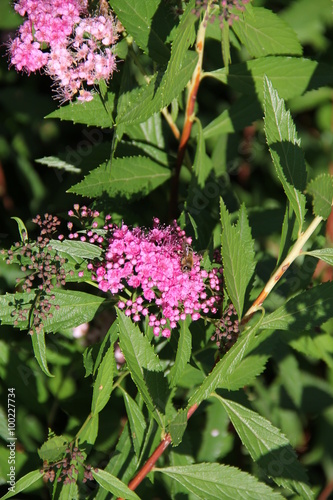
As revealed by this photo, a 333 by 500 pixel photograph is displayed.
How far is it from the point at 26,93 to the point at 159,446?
1726mm

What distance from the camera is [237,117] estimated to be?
180 centimetres

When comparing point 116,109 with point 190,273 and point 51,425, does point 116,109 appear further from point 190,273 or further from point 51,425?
point 51,425

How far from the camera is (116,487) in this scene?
51.1 inches

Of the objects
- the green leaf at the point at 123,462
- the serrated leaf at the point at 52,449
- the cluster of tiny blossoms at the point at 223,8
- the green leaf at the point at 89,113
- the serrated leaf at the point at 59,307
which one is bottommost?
the green leaf at the point at 123,462

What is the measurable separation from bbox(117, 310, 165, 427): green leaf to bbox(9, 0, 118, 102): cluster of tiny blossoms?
0.61 metres

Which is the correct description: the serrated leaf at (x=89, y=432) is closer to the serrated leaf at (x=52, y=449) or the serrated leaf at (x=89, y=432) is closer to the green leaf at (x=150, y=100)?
the serrated leaf at (x=52, y=449)

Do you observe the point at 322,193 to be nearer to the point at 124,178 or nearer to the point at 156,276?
Result: the point at 156,276

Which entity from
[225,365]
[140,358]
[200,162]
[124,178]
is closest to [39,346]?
[140,358]

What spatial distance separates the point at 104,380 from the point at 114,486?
0.84 feet

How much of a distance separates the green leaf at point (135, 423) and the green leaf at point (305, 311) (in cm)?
40

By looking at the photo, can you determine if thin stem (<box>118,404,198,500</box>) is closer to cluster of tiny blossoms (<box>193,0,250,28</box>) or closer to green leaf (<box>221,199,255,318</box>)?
green leaf (<box>221,199,255,318</box>)

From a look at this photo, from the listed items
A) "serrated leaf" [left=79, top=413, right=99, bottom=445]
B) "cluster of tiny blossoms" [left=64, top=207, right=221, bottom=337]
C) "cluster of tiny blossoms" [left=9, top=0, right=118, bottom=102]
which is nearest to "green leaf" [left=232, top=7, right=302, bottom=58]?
"cluster of tiny blossoms" [left=9, top=0, right=118, bottom=102]

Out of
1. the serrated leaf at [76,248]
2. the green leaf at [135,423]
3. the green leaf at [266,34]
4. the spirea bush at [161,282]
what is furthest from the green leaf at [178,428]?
the green leaf at [266,34]

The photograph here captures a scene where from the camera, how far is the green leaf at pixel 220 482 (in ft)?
4.26
